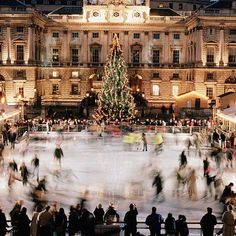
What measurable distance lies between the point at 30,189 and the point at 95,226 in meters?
9.63

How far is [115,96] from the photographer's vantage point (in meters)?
55.8

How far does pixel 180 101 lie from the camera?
230 feet

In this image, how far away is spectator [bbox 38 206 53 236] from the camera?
17.0 metres

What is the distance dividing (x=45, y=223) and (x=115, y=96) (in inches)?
1539

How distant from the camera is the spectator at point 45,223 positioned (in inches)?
668

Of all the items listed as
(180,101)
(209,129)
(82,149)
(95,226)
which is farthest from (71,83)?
(95,226)

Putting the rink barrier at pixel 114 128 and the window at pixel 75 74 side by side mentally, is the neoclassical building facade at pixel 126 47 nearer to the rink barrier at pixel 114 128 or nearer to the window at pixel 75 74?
the window at pixel 75 74

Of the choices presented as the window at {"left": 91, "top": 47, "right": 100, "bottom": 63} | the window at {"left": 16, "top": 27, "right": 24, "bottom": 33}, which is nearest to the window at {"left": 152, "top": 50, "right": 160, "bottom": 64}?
the window at {"left": 91, "top": 47, "right": 100, "bottom": 63}

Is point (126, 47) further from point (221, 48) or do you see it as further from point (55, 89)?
point (221, 48)

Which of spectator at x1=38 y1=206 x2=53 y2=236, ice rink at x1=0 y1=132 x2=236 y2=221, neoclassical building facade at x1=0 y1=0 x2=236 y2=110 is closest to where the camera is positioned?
spectator at x1=38 y1=206 x2=53 y2=236

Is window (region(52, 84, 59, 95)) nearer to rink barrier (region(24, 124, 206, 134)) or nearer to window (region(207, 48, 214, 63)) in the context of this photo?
window (region(207, 48, 214, 63))

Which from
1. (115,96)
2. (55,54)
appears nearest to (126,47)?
(55,54)

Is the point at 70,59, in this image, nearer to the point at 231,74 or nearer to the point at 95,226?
the point at 231,74

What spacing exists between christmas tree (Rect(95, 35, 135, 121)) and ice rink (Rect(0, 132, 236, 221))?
875 centimetres
